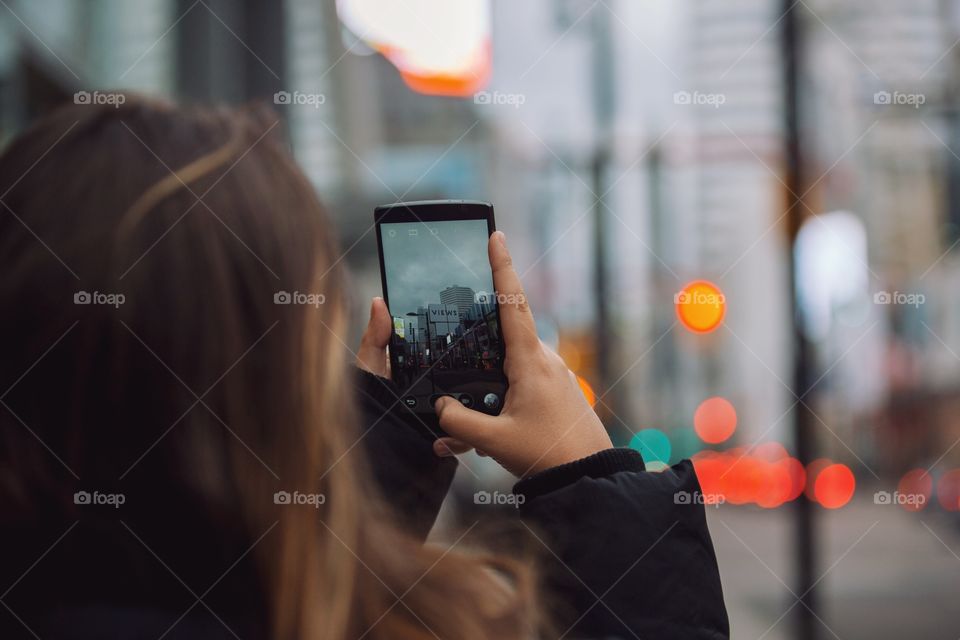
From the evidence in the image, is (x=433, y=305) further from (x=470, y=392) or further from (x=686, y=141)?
(x=686, y=141)

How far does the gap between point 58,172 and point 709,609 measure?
3.00 feet

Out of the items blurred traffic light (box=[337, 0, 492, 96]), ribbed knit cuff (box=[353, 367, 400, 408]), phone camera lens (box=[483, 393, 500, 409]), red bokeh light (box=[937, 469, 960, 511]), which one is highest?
blurred traffic light (box=[337, 0, 492, 96])

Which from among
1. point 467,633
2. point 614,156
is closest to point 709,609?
point 467,633

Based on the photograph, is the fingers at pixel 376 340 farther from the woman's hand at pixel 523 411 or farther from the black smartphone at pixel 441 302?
the woman's hand at pixel 523 411

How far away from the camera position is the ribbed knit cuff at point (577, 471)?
104cm

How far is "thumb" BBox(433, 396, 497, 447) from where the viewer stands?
3.79 ft

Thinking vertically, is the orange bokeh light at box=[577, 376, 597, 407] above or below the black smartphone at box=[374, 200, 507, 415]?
below

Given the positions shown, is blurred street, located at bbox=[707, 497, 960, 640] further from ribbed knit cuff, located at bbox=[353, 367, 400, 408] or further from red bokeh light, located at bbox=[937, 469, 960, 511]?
ribbed knit cuff, located at bbox=[353, 367, 400, 408]

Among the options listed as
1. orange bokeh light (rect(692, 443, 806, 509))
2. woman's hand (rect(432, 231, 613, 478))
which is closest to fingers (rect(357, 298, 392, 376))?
woman's hand (rect(432, 231, 613, 478))

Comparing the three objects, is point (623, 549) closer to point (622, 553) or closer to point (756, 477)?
point (622, 553)

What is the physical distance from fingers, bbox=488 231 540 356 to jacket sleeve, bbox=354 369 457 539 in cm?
19

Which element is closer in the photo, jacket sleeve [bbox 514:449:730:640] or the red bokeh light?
jacket sleeve [bbox 514:449:730:640]

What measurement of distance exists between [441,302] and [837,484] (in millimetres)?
16935

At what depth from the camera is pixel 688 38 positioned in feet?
38.1
